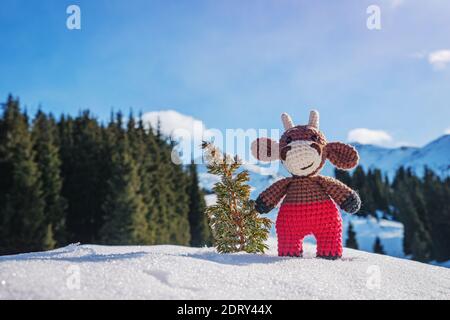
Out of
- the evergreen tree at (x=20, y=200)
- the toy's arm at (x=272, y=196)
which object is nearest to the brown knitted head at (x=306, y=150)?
the toy's arm at (x=272, y=196)

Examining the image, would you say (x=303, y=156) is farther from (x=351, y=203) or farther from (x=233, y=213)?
(x=233, y=213)

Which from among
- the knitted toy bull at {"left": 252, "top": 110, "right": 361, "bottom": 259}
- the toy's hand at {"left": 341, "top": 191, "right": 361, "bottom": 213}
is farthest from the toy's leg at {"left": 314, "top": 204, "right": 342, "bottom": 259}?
the toy's hand at {"left": 341, "top": 191, "right": 361, "bottom": 213}

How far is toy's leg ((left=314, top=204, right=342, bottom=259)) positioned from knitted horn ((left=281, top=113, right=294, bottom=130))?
3.99ft

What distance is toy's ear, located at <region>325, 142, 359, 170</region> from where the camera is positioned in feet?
17.3

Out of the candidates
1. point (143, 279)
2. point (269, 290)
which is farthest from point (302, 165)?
point (143, 279)

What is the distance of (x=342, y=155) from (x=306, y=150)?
0.51m

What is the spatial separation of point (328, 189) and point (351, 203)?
31 centimetres

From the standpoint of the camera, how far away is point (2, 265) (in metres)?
2.89

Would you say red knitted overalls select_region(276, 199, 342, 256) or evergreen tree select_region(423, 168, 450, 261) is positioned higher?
red knitted overalls select_region(276, 199, 342, 256)

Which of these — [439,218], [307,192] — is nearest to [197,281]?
[307,192]

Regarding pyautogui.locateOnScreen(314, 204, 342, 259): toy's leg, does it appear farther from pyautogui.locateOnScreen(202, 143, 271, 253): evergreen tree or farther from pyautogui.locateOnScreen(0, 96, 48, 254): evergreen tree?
pyautogui.locateOnScreen(0, 96, 48, 254): evergreen tree

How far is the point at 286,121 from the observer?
223 inches

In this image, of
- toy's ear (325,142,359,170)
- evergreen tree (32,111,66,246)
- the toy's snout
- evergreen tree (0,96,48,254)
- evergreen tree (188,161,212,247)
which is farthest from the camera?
evergreen tree (188,161,212,247)

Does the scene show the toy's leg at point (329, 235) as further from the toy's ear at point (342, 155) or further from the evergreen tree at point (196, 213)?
the evergreen tree at point (196, 213)
